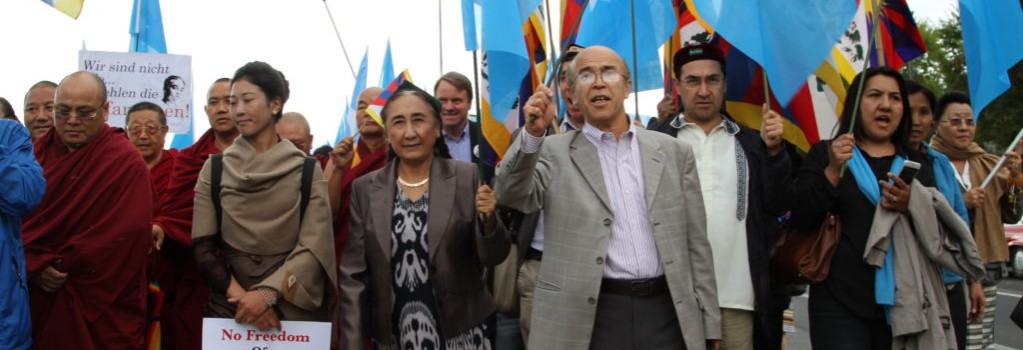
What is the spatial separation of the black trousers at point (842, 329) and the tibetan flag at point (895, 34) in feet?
5.94

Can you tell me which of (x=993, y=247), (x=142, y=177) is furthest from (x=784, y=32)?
(x=142, y=177)

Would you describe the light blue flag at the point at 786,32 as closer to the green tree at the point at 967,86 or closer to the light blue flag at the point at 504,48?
the light blue flag at the point at 504,48

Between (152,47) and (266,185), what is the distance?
6.22 metres

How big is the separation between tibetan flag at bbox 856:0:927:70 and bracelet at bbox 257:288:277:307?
11.3 feet

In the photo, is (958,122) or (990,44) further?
(958,122)

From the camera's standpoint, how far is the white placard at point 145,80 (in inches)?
292

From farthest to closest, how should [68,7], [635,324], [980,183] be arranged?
[68,7] < [980,183] < [635,324]

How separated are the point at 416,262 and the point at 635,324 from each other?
901 mm

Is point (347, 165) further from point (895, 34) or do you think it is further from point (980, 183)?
point (980, 183)

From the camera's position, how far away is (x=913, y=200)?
3840mm

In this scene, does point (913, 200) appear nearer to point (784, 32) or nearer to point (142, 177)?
point (784, 32)

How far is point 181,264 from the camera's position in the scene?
479 cm

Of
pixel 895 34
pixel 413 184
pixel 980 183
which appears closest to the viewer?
pixel 413 184

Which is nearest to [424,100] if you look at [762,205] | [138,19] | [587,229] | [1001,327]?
[587,229]
